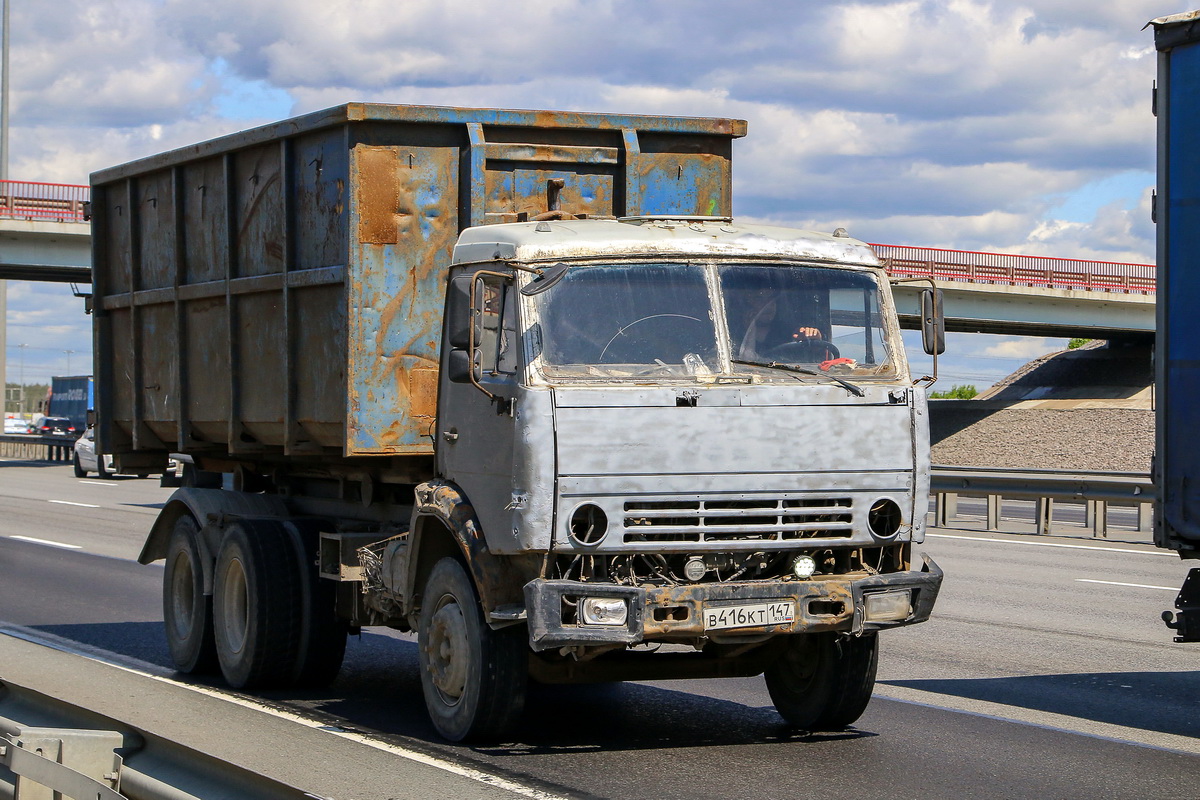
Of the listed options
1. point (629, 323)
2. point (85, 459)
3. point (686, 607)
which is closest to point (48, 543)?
point (629, 323)

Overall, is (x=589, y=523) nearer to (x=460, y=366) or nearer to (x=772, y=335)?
(x=460, y=366)

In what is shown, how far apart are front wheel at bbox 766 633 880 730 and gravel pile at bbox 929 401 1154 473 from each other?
3888 centimetres

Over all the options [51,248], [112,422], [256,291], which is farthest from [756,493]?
[51,248]

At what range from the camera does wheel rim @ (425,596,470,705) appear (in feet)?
24.7

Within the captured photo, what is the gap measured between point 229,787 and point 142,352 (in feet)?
24.3

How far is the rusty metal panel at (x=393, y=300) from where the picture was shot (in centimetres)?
866

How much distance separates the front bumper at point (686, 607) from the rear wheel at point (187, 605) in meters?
4.13

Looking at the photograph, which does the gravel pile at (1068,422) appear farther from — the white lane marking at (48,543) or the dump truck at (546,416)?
the dump truck at (546,416)

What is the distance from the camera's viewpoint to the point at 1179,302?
8.49 meters

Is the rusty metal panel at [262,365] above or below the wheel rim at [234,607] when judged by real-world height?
above

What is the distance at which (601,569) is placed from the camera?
278 inches

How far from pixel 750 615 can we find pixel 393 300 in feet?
9.69

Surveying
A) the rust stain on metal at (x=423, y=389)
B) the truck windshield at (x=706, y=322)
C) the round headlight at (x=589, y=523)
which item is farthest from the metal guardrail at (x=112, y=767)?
the rust stain on metal at (x=423, y=389)

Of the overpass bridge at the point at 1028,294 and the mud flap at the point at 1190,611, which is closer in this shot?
the mud flap at the point at 1190,611
